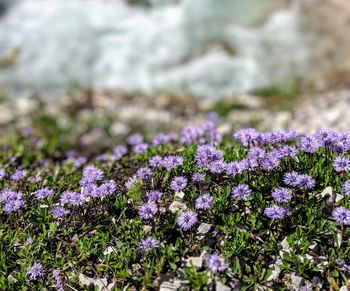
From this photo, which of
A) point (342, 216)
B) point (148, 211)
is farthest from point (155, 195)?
point (342, 216)

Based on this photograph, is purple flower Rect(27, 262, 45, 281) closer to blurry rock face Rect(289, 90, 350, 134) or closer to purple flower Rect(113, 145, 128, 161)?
purple flower Rect(113, 145, 128, 161)

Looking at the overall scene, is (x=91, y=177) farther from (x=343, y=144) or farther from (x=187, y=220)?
(x=343, y=144)

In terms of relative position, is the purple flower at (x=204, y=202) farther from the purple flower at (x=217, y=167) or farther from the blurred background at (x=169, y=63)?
the blurred background at (x=169, y=63)

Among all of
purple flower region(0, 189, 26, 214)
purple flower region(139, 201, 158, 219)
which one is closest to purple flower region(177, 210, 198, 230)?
purple flower region(139, 201, 158, 219)

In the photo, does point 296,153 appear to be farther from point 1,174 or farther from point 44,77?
point 44,77

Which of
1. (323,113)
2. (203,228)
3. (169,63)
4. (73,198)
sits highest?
(73,198)

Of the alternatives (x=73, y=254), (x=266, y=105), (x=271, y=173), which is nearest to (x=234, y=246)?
(x=271, y=173)
